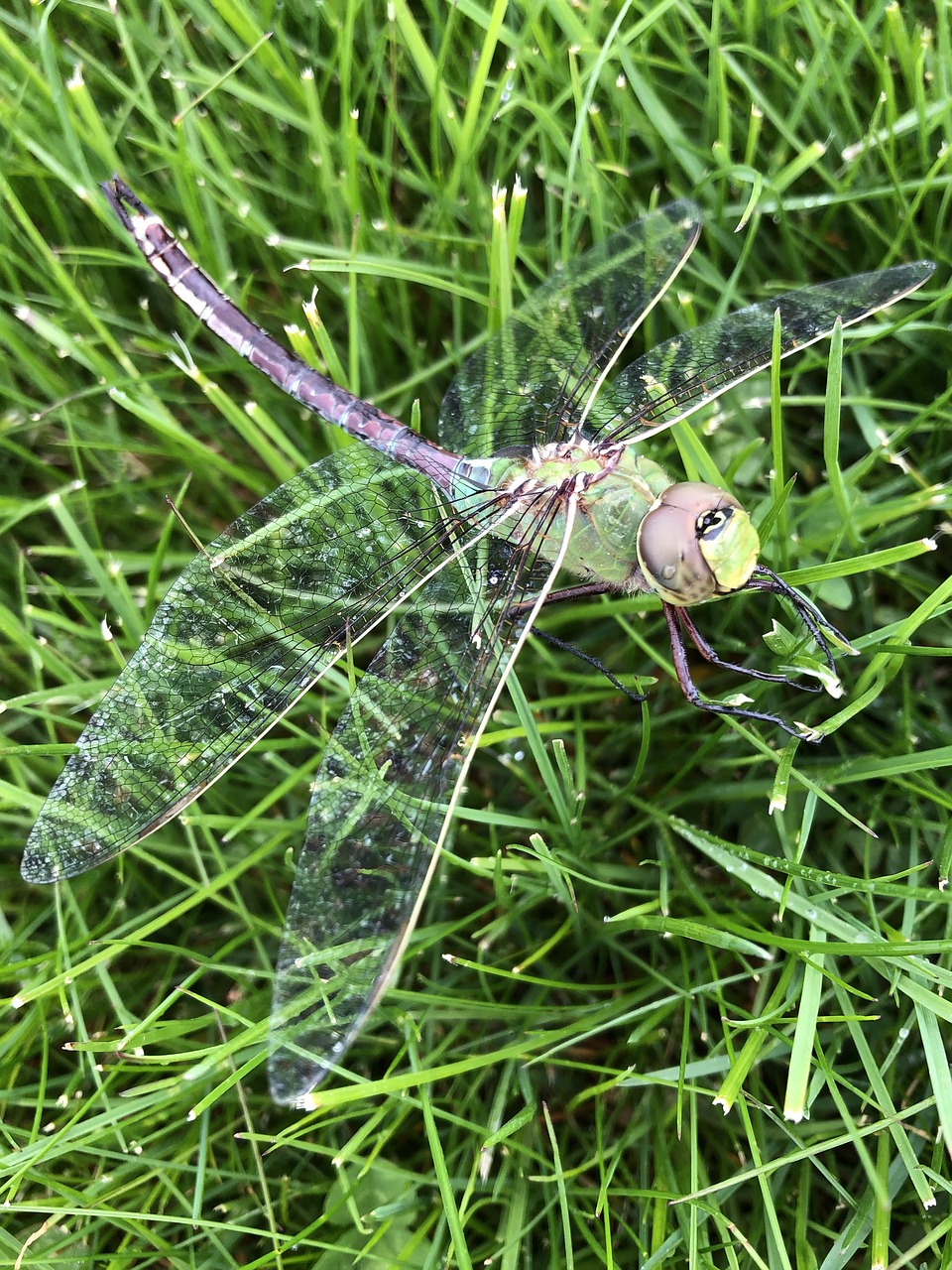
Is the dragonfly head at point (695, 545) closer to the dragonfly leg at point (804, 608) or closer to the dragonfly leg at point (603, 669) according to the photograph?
the dragonfly leg at point (804, 608)

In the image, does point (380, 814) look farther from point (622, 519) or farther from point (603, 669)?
point (622, 519)

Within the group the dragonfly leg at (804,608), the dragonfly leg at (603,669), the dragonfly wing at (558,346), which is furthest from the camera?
the dragonfly wing at (558,346)

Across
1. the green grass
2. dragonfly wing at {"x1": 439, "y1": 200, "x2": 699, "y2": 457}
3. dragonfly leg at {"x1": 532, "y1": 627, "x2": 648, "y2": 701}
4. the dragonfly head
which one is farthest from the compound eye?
dragonfly wing at {"x1": 439, "y1": 200, "x2": 699, "y2": 457}

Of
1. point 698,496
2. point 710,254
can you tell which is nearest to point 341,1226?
point 698,496

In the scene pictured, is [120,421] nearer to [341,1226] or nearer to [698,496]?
[698,496]

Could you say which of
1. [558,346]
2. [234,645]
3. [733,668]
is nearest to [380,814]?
[234,645]

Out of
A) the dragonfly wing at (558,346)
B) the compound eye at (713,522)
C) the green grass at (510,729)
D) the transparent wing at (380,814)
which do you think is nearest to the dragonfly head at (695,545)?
the compound eye at (713,522)
